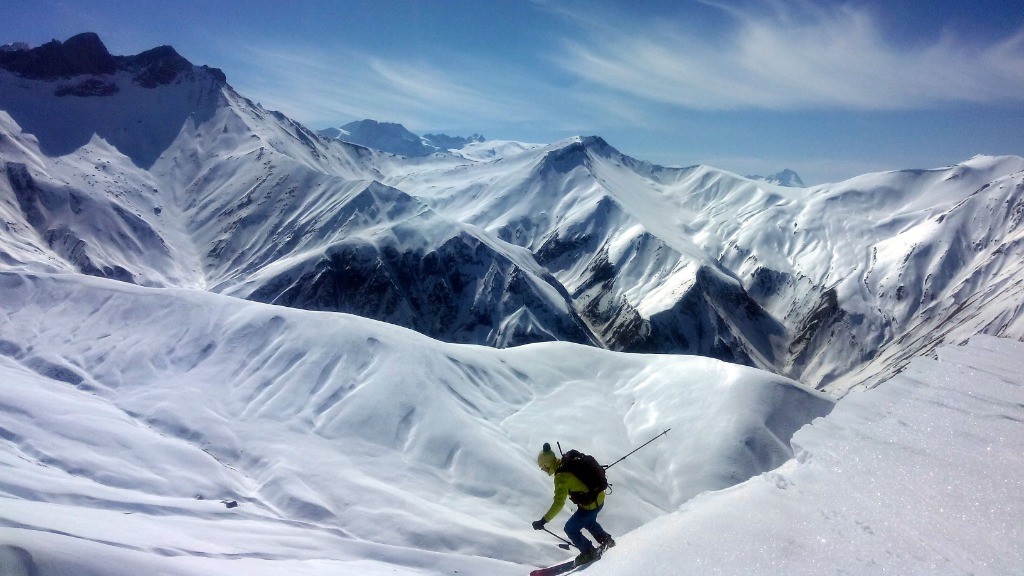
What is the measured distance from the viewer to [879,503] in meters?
7.00

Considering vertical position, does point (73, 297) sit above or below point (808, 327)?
above

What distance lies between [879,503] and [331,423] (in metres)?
40.3

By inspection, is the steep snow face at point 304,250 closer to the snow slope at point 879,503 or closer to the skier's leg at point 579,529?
the skier's leg at point 579,529

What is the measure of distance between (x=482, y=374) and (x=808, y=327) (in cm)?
16326

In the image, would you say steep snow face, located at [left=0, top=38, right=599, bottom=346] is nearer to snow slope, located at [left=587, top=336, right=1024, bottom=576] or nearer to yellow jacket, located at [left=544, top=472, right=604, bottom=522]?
yellow jacket, located at [left=544, top=472, right=604, bottom=522]

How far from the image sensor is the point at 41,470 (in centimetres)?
2862

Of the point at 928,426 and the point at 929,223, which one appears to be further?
the point at 929,223

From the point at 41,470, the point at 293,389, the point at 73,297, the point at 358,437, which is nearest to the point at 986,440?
the point at 41,470

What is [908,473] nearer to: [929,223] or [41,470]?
[41,470]

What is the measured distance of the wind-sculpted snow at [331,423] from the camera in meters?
31.6

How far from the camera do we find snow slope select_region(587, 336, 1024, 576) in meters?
6.05

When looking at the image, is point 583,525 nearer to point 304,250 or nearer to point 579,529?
point 579,529

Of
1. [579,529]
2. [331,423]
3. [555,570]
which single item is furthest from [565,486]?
[331,423]

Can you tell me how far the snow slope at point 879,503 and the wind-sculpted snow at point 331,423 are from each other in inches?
529
